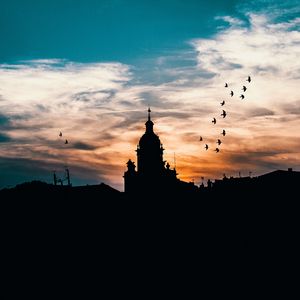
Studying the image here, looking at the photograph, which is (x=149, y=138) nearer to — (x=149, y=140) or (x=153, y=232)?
(x=149, y=140)

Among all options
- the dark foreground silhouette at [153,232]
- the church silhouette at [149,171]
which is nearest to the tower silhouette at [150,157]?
the church silhouette at [149,171]

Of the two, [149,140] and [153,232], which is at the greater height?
[149,140]

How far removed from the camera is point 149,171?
89750 millimetres

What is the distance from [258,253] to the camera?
4975 centimetres

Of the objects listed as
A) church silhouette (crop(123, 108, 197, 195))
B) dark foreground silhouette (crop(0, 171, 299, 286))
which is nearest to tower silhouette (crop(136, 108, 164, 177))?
church silhouette (crop(123, 108, 197, 195))

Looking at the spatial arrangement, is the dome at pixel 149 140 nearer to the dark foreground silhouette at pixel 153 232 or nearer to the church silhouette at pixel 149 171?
the church silhouette at pixel 149 171

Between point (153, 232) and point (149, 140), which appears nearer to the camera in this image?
point (153, 232)

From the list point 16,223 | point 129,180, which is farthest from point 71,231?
point 129,180

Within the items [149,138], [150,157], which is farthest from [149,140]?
[150,157]

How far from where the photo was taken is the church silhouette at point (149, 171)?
88688 millimetres

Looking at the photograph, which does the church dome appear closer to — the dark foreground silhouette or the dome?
the dome

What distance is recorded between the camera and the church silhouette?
88688 millimetres

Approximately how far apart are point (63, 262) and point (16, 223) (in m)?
13.3

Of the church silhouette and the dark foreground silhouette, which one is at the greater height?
the church silhouette
